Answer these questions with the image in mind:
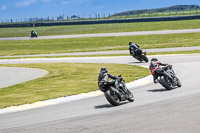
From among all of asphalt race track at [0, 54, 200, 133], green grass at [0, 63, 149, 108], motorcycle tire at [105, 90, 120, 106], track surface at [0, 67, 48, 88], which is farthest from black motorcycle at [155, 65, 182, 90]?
track surface at [0, 67, 48, 88]

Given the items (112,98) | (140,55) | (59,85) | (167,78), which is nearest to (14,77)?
(59,85)

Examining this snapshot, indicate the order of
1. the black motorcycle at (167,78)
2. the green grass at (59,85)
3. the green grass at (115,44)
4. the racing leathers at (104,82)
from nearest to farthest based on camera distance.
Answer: the racing leathers at (104,82), the black motorcycle at (167,78), the green grass at (59,85), the green grass at (115,44)

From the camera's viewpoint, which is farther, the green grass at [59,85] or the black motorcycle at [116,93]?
the green grass at [59,85]

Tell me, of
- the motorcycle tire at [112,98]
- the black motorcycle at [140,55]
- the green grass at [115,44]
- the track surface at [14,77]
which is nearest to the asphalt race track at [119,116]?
the motorcycle tire at [112,98]

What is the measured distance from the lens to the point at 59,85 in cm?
2462

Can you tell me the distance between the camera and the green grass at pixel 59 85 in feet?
67.4

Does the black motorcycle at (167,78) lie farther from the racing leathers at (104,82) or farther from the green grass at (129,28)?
the green grass at (129,28)

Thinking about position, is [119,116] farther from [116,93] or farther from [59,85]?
[59,85]

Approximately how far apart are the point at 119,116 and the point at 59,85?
1080cm

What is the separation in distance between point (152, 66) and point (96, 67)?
14.0 meters

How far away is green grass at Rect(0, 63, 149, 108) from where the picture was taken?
20550 mm

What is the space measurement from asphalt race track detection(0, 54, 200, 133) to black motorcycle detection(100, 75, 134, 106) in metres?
0.24

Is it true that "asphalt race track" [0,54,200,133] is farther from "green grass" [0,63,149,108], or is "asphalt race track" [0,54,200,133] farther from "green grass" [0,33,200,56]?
"green grass" [0,33,200,56]

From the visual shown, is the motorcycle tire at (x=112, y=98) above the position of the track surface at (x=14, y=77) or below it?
above
